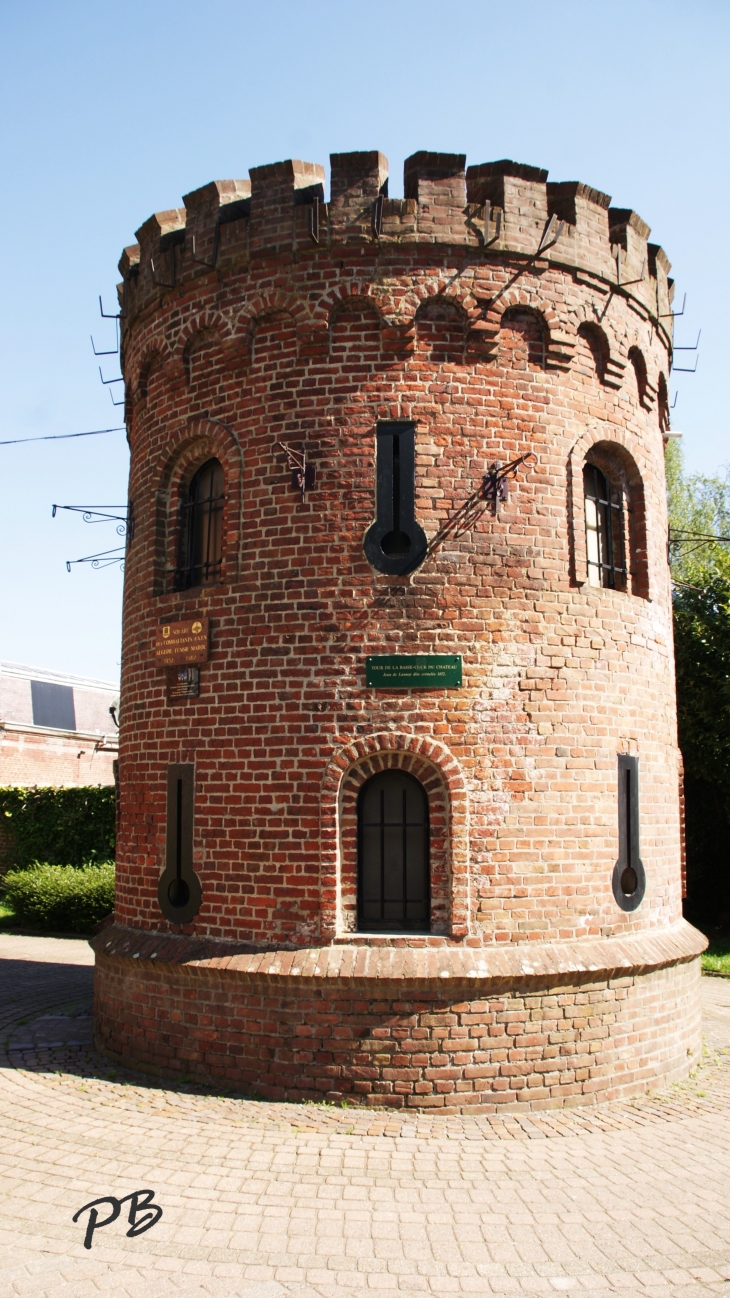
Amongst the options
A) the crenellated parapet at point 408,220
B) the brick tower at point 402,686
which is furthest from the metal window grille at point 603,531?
the crenellated parapet at point 408,220

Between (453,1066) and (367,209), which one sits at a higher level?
(367,209)

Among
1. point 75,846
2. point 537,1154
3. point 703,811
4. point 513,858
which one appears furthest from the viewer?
point 75,846

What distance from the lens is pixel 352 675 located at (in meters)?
7.69

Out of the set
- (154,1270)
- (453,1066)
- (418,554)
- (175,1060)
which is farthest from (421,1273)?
(418,554)

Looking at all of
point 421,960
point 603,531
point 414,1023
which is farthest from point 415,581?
point 414,1023

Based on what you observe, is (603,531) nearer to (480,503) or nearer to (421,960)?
(480,503)

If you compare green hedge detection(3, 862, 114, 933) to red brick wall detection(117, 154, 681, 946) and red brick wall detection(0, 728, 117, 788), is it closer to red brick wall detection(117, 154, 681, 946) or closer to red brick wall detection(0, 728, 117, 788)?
red brick wall detection(0, 728, 117, 788)

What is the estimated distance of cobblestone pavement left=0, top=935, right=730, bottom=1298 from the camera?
479cm

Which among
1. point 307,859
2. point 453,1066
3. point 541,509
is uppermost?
point 541,509

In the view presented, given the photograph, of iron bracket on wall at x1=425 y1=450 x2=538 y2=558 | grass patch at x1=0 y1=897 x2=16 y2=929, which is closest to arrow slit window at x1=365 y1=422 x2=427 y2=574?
iron bracket on wall at x1=425 y1=450 x2=538 y2=558

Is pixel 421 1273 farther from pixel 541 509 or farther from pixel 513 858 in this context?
pixel 541 509

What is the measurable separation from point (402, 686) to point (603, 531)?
3000 mm

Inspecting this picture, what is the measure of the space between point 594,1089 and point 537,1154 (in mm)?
1326

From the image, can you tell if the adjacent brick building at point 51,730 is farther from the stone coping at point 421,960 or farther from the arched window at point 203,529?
the stone coping at point 421,960
